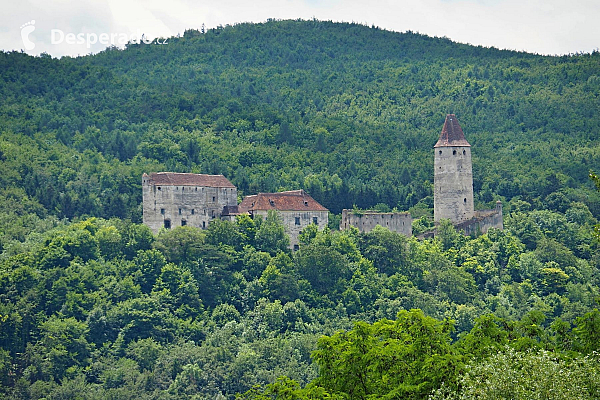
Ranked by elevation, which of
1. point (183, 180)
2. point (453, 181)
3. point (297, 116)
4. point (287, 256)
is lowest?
point (287, 256)

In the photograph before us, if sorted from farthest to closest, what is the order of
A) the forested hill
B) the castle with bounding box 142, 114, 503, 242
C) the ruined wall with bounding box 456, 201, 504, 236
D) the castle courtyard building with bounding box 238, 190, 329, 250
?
1. the forested hill
2. the ruined wall with bounding box 456, 201, 504, 236
3. the castle courtyard building with bounding box 238, 190, 329, 250
4. the castle with bounding box 142, 114, 503, 242

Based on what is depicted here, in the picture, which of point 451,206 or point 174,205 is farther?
point 451,206

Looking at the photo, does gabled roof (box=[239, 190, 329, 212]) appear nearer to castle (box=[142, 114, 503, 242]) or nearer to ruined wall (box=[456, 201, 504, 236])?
castle (box=[142, 114, 503, 242])

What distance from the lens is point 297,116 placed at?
452 feet

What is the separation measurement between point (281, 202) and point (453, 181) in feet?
43.0

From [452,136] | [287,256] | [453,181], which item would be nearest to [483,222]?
[453,181]

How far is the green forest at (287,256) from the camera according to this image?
46.0 metres

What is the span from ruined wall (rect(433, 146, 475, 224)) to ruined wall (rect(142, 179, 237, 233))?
1715 cm

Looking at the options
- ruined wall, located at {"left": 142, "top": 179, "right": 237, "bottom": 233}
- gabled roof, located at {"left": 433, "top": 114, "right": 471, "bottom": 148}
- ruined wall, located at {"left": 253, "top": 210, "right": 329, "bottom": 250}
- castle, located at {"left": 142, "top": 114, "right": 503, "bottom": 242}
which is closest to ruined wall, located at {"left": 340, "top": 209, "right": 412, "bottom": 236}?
castle, located at {"left": 142, "top": 114, "right": 503, "bottom": 242}

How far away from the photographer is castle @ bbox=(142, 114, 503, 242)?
85.9 meters

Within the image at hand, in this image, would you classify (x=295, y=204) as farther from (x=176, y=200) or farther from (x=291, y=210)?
(x=176, y=200)

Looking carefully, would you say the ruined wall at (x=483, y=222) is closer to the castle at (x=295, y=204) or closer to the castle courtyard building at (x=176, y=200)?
the castle at (x=295, y=204)

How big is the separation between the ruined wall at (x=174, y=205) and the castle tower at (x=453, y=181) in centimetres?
1720

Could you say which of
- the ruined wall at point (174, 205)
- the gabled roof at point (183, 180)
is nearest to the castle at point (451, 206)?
the gabled roof at point (183, 180)
